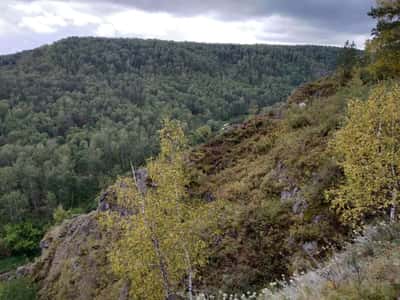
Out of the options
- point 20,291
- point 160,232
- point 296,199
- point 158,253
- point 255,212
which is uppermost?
point 160,232

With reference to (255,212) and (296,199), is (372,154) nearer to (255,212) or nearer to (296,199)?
(296,199)

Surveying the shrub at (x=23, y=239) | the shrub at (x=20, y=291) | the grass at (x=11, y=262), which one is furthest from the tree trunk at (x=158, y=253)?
the shrub at (x=23, y=239)

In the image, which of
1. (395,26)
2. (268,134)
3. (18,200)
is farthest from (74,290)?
(18,200)

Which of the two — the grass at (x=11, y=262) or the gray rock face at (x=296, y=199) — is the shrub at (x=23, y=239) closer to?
the grass at (x=11, y=262)

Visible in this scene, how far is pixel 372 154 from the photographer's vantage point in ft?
27.4

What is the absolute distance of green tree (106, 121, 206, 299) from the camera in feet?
29.5

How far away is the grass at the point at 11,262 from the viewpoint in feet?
145

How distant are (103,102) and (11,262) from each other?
88037 mm

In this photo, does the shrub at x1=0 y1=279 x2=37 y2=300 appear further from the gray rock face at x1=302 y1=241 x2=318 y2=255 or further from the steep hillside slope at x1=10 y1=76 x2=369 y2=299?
the gray rock face at x1=302 y1=241 x2=318 y2=255

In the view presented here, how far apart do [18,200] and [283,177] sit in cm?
6187

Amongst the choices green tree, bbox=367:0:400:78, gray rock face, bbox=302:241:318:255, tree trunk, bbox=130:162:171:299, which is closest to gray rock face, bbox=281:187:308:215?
gray rock face, bbox=302:241:318:255

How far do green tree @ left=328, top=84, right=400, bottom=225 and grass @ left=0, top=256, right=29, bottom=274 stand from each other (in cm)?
4644

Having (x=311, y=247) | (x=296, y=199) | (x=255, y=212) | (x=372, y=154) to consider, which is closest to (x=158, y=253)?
(x=311, y=247)

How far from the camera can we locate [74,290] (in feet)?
54.6
